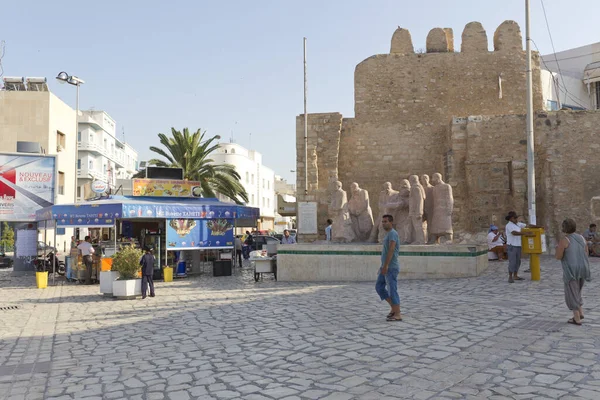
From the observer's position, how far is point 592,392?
13.2 feet

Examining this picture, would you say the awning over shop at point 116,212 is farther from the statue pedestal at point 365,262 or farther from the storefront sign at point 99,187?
the statue pedestal at point 365,262

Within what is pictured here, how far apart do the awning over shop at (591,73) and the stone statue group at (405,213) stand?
24178 millimetres

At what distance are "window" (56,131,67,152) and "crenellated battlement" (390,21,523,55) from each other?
818 inches

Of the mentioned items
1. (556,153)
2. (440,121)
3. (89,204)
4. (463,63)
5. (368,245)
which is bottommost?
(368,245)

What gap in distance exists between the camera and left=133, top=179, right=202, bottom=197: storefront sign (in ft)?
52.1

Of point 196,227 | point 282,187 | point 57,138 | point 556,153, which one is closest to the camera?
point 196,227

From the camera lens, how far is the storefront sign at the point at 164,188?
52.1 ft

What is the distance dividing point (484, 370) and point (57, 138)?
31603 millimetres

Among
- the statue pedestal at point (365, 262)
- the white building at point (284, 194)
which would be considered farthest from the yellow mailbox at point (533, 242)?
the white building at point (284, 194)

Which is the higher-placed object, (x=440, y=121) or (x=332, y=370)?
(x=440, y=121)

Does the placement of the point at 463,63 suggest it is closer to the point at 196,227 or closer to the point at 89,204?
the point at 196,227

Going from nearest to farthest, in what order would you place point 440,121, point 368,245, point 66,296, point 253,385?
point 253,385 → point 66,296 → point 368,245 → point 440,121

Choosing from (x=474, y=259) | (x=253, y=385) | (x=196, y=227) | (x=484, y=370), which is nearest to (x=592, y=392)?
(x=484, y=370)

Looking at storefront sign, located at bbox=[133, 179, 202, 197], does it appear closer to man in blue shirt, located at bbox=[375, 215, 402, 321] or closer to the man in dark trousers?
the man in dark trousers
